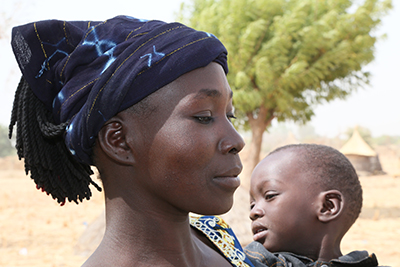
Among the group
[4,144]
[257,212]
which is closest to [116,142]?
[257,212]

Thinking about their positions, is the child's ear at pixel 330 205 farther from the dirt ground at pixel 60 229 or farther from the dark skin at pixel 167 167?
the dirt ground at pixel 60 229

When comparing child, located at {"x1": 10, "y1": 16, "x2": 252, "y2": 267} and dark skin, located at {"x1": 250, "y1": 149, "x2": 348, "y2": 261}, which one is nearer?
child, located at {"x1": 10, "y1": 16, "x2": 252, "y2": 267}

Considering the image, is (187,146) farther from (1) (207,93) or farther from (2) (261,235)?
(2) (261,235)

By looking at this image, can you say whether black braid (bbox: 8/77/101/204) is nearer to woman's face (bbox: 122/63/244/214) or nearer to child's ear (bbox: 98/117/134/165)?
child's ear (bbox: 98/117/134/165)

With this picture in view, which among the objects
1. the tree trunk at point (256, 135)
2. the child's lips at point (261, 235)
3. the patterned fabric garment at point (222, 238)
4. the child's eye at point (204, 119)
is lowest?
the tree trunk at point (256, 135)

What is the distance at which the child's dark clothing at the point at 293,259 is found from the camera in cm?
193

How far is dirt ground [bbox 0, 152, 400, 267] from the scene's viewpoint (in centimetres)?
741

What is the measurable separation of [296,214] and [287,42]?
1254 centimetres

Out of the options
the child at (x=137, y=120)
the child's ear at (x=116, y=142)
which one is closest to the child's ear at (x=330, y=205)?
the child at (x=137, y=120)

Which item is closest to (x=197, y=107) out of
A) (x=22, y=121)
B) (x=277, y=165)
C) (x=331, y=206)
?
(x=22, y=121)

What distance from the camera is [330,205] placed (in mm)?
2174

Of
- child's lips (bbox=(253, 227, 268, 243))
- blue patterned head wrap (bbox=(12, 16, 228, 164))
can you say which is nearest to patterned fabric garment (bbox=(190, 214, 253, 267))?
child's lips (bbox=(253, 227, 268, 243))

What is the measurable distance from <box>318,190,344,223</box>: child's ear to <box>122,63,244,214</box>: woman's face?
1.03 meters

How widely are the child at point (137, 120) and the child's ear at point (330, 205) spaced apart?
36.8 inches
